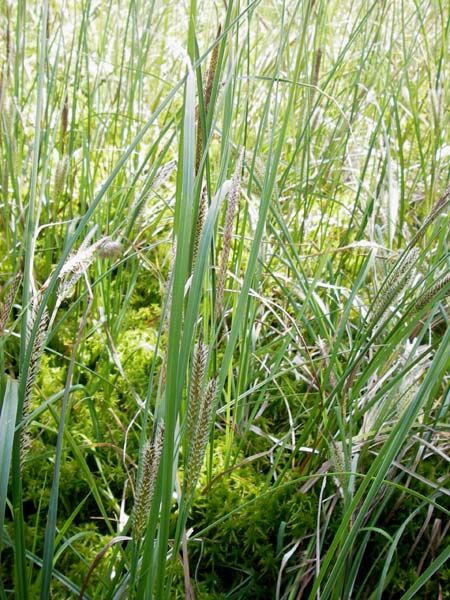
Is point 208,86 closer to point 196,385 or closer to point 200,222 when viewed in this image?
point 200,222

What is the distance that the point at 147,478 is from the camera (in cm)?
75

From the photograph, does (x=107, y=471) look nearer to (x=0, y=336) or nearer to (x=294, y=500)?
(x=294, y=500)

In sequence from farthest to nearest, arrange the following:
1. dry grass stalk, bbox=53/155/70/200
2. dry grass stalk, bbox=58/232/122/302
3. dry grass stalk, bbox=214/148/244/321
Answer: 1. dry grass stalk, bbox=53/155/70/200
2. dry grass stalk, bbox=214/148/244/321
3. dry grass stalk, bbox=58/232/122/302

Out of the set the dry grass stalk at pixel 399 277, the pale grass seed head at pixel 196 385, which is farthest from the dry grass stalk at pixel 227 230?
the dry grass stalk at pixel 399 277

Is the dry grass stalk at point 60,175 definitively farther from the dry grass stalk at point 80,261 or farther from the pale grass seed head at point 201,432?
the pale grass seed head at point 201,432

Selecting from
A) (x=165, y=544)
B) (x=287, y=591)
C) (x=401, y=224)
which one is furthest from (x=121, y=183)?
(x=165, y=544)

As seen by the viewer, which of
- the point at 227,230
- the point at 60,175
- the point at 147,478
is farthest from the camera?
the point at 60,175

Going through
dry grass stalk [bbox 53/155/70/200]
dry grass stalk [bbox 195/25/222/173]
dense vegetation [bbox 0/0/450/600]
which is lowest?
dense vegetation [bbox 0/0/450/600]

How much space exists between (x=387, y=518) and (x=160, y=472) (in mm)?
639

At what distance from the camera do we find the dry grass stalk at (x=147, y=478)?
0.75 metres

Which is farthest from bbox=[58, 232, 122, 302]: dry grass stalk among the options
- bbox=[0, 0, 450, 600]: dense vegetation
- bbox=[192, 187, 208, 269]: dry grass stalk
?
bbox=[192, 187, 208, 269]: dry grass stalk

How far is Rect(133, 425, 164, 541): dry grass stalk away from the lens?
0.75 metres

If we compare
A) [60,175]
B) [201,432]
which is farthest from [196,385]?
[60,175]

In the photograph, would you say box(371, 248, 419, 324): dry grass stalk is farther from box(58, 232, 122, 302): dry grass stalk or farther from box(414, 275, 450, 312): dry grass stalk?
box(58, 232, 122, 302): dry grass stalk
